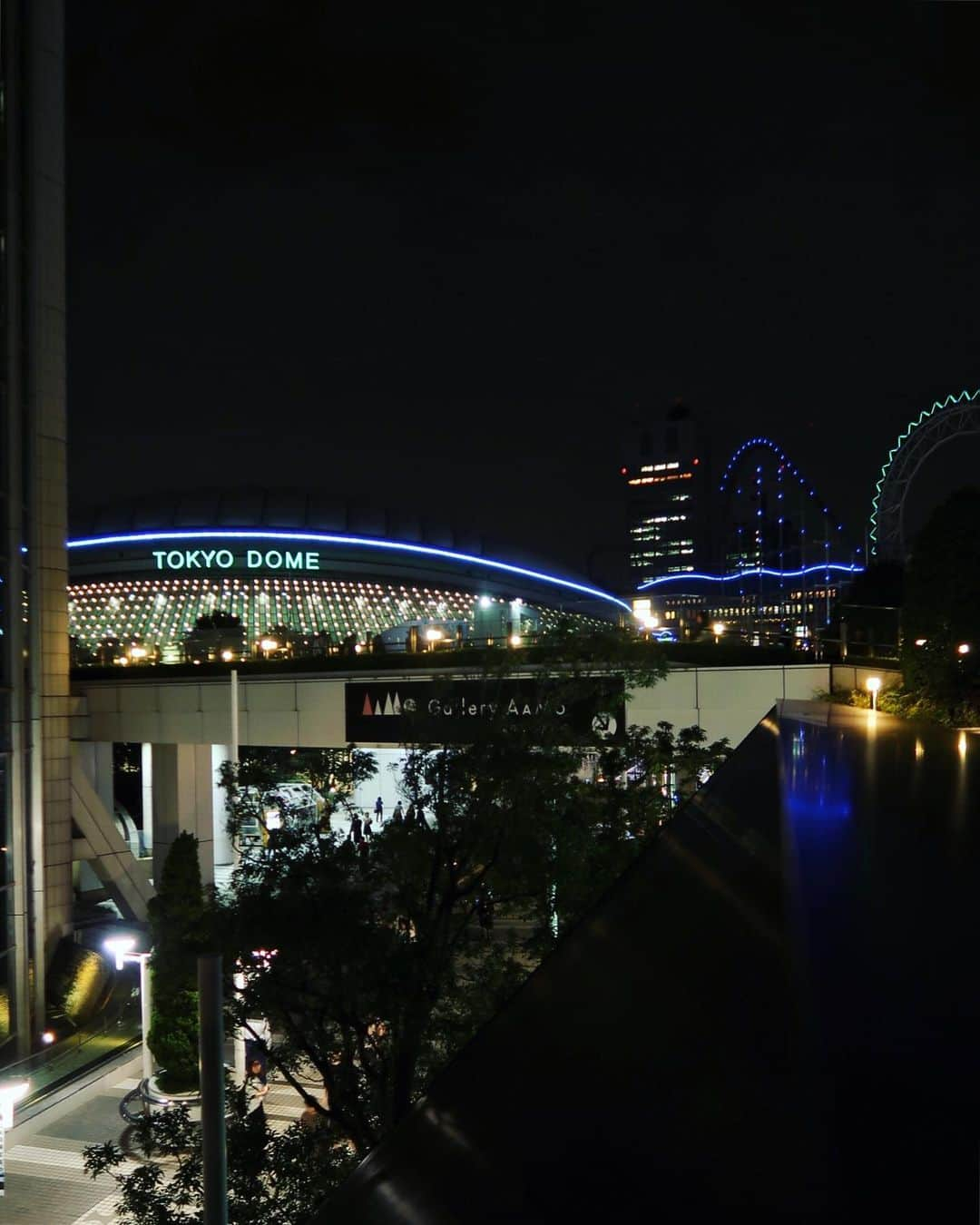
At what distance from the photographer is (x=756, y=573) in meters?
69.5

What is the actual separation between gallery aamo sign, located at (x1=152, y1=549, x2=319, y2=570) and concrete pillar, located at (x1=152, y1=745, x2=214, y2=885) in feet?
86.4

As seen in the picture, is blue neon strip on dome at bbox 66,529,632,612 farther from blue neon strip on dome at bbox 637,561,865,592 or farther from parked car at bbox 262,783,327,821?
parked car at bbox 262,783,327,821

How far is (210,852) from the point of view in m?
27.4

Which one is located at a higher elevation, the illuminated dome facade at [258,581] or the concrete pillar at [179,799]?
the illuminated dome facade at [258,581]

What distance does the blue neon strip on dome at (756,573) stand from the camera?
219 feet

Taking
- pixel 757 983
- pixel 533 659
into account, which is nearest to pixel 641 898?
pixel 757 983

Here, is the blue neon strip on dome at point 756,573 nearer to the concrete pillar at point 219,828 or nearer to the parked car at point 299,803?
the concrete pillar at point 219,828

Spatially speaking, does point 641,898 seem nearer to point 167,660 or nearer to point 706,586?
point 167,660

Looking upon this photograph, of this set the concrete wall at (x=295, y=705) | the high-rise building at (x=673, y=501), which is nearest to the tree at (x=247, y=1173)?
the concrete wall at (x=295, y=705)

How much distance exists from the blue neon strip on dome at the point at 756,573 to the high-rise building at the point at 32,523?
41945mm

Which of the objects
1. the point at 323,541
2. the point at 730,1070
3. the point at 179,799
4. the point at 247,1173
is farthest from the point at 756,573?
the point at 730,1070

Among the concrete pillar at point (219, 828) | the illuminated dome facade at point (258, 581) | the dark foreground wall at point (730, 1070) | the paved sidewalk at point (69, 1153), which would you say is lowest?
the paved sidewalk at point (69, 1153)

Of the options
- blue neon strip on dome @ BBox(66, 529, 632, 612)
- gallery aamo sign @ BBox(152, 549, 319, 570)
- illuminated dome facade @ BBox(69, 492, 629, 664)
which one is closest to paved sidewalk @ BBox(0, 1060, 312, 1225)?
illuminated dome facade @ BBox(69, 492, 629, 664)

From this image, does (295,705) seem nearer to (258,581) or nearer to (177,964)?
(177,964)
